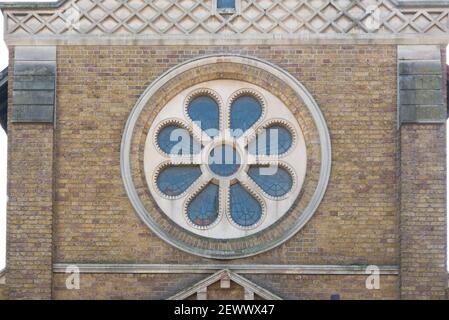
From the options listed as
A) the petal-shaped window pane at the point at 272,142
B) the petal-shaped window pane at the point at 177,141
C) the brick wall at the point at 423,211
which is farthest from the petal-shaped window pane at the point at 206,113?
the brick wall at the point at 423,211

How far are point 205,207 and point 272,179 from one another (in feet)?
4.34

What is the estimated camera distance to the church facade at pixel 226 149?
3372 cm

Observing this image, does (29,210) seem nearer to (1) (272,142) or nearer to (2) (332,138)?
(1) (272,142)

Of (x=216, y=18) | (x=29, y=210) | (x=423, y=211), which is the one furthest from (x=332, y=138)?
(x=29, y=210)

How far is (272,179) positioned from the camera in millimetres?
34562

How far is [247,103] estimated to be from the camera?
3491 centimetres

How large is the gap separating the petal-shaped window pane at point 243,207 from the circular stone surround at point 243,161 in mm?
126

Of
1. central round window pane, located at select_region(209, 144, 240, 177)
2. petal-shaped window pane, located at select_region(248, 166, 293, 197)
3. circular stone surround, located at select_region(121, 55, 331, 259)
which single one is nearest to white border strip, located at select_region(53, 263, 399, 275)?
circular stone surround, located at select_region(121, 55, 331, 259)

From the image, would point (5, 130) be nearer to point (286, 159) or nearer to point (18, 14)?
point (18, 14)

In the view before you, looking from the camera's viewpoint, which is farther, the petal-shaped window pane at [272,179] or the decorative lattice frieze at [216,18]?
the decorative lattice frieze at [216,18]

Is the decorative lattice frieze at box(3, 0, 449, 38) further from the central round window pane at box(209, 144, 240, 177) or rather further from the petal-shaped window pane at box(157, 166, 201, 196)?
the petal-shaped window pane at box(157, 166, 201, 196)

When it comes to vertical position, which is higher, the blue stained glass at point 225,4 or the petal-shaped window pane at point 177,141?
the blue stained glass at point 225,4

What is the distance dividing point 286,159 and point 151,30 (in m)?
3.45

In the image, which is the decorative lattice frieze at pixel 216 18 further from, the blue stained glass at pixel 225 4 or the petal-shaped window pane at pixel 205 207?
the petal-shaped window pane at pixel 205 207
